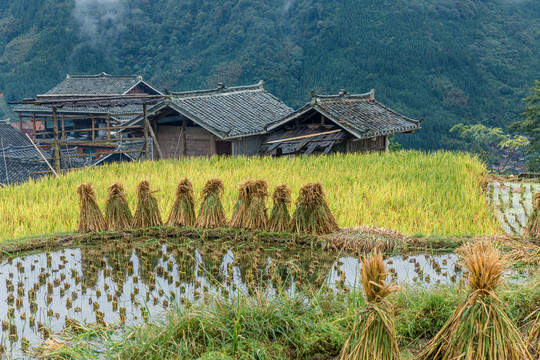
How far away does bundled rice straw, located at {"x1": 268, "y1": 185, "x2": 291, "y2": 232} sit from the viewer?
649 centimetres

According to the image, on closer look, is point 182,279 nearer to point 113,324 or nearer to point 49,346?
point 113,324

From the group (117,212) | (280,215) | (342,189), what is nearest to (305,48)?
(342,189)

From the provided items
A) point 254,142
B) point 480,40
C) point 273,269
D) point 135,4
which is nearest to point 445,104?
point 480,40

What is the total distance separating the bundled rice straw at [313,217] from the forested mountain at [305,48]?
29.7 m

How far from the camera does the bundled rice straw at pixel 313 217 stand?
6.37 m

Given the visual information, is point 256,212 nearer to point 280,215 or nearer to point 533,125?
point 280,215

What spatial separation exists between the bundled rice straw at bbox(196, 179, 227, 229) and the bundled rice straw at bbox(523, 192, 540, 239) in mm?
3344

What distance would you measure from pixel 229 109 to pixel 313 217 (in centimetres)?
1162

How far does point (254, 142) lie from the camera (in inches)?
679

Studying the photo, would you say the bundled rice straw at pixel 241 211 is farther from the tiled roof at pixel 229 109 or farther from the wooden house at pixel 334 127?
the tiled roof at pixel 229 109

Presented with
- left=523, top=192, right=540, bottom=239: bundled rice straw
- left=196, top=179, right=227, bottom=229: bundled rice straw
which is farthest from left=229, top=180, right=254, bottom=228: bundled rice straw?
left=523, top=192, right=540, bottom=239: bundled rice straw

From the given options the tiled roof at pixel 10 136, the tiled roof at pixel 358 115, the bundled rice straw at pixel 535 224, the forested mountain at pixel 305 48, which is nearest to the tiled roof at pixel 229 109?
the tiled roof at pixel 358 115

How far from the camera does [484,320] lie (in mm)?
3391

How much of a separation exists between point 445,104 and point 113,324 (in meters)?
37.4
